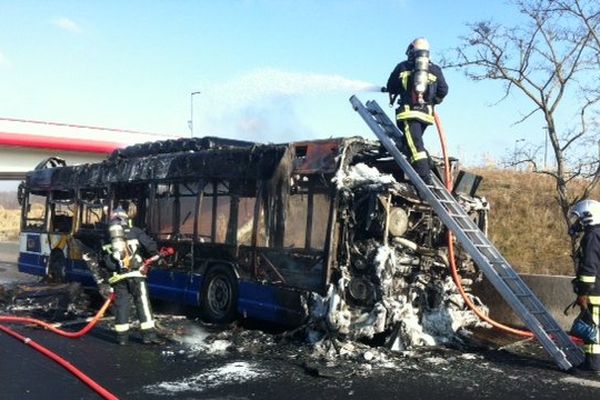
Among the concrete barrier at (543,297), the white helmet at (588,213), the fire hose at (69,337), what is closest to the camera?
the fire hose at (69,337)

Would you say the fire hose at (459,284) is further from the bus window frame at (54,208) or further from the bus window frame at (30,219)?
the bus window frame at (30,219)

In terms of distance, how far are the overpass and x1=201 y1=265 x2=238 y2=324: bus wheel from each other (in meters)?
21.1

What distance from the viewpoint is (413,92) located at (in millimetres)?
8031

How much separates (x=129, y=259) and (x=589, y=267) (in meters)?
5.34

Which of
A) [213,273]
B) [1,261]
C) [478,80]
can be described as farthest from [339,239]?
[1,261]

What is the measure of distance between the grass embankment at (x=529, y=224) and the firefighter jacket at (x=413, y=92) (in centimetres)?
504

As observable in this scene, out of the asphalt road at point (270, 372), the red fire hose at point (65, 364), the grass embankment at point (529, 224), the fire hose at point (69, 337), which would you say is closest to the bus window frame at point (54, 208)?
the fire hose at point (69, 337)

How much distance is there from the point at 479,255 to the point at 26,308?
725 centimetres

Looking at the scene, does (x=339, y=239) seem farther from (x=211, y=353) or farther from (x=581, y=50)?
(x=581, y=50)

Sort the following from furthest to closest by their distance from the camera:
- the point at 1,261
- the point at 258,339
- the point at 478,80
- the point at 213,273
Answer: the point at 1,261
the point at 478,80
the point at 213,273
the point at 258,339

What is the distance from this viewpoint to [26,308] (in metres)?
10.1

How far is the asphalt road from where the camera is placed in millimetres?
5500

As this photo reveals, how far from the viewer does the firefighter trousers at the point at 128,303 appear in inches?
304

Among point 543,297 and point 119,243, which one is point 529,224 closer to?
point 543,297
